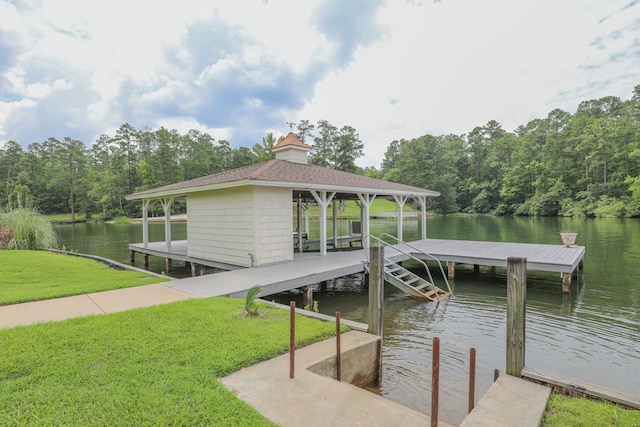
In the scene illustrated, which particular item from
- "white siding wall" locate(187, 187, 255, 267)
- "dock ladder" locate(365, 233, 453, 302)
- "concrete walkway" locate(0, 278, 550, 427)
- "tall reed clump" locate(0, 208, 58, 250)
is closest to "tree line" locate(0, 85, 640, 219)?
"tall reed clump" locate(0, 208, 58, 250)

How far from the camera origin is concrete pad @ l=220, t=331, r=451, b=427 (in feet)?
8.94

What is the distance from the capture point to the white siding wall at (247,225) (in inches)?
360

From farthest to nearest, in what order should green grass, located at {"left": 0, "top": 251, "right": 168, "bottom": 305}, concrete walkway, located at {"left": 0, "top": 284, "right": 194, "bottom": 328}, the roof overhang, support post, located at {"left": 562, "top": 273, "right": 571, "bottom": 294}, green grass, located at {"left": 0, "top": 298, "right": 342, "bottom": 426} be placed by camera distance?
support post, located at {"left": 562, "top": 273, "right": 571, "bottom": 294} → the roof overhang → green grass, located at {"left": 0, "top": 251, "right": 168, "bottom": 305} → concrete walkway, located at {"left": 0, "top": 284, "right": 194, "bottom": 328} → green grass, located at {"left": 0, "top": 298, "right": 342, "bottom": 426}

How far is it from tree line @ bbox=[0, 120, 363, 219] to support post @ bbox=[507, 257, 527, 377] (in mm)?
48115

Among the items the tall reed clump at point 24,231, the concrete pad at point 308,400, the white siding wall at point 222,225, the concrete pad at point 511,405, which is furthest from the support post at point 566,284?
the tall reed clump at point 24,231

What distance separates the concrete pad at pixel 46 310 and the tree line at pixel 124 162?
44301 millimetres

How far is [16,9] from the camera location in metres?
11.7

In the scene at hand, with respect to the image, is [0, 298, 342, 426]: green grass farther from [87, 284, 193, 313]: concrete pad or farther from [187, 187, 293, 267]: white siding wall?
[187, 187, 293, 267]: white siding wall

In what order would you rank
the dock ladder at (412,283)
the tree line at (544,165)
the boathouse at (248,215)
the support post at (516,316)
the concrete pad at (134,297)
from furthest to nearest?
the tree line at (544,165), the boathouse at (248,215), the dock ladder at (412,283), the concrete pad at (134,297), the support post at (516,316)

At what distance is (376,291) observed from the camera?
4.69 metres

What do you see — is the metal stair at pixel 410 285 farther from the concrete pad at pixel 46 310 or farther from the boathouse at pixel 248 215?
the concrete pad at pixel 46 310

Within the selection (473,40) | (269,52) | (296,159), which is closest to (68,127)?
(269,52)

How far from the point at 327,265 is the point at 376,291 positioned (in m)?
4.53

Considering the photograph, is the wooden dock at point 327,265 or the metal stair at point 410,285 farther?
the metal stair at point 410,285
